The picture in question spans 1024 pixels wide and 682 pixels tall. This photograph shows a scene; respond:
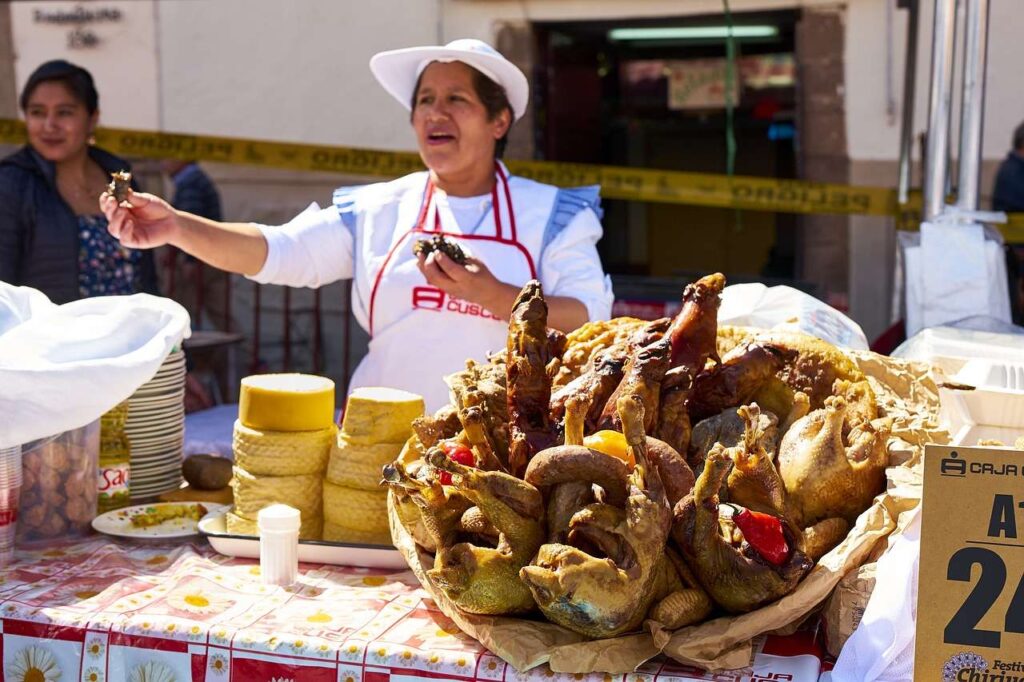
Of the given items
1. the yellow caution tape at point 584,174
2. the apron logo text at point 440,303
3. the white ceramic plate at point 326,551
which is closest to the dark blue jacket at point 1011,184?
the yellow caution tape at point 584,174

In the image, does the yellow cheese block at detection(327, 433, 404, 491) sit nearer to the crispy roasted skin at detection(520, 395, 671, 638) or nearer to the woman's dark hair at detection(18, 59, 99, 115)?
the crispy roasted skin at detection(520, 395, 671, 638)

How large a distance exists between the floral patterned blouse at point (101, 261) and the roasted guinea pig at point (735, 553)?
3139 millimetres

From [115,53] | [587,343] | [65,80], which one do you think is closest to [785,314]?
[587,343]

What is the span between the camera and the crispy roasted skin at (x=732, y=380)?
6.97 feet

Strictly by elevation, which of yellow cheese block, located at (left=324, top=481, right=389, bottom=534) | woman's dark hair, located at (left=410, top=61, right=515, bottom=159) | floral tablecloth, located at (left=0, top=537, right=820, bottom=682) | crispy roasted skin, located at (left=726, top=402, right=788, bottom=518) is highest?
woman's dark hair, located at (left=410, top=61, right=515, bottom=159)

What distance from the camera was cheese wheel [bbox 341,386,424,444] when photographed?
7.64ft

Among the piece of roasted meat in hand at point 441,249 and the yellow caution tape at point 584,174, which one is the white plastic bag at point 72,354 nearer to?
the piece of roasted meat in hand at point 441,249

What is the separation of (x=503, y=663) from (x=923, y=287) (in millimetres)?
2379

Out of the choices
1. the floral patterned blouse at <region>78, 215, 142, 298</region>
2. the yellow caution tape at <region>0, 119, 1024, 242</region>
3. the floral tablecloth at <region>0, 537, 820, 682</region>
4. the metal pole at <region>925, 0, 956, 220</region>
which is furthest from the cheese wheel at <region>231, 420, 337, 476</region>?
the yellow caution tape at <region>0, 119, 1024, 242</region>

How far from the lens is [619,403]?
70.7 inches

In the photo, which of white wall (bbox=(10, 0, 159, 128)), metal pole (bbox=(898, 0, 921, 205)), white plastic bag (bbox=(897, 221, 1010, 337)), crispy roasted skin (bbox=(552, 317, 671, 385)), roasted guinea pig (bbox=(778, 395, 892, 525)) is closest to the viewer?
roasted guinea pig (bbox=(778, 395, 892, 525))

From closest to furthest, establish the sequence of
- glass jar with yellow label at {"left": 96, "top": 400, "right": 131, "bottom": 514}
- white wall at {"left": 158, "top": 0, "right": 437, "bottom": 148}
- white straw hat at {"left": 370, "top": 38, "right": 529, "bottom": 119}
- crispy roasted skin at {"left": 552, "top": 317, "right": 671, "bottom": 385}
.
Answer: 1. crispy roasted skin at {"left": 552, "top": 317, "right": 671, "bottom": 385}
2. glass jar with yellow label at {"left": 96, "top": 400, "right": 131, "bottom": 514}
3. white straw hat at {"left": 370, "top": 38, "right": 529, "bottom": 119}
4. white wall at {"left": 158, "top": 0, "right": 437, "bottom": 148}

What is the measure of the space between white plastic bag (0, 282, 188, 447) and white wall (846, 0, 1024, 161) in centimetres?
485

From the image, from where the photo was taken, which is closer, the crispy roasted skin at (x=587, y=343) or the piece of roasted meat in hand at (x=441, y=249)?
the crispy roasted skin at (x=587, y=343)
